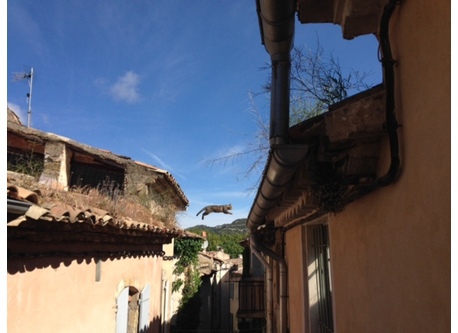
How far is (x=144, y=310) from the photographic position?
7707mm

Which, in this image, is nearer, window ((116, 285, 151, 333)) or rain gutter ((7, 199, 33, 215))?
rain gutter ((7, 199, 33, 215))

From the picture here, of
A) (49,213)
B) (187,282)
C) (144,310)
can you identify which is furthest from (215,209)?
(49,213)

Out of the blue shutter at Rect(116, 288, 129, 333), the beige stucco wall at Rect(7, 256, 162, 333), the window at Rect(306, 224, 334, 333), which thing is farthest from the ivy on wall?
the window at Rect(306, 224, 334, 333)

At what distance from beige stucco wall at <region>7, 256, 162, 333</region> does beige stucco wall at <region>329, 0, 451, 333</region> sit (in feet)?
10.1

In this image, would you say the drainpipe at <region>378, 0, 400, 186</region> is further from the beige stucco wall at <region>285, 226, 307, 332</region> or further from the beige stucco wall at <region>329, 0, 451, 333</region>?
the beige stucco wall at <region>285, 226, 307, 332</region>

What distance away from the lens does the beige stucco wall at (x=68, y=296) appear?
11.1ft

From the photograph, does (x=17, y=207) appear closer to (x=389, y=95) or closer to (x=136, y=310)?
(x=389, y=95)

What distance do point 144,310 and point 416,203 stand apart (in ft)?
23.2

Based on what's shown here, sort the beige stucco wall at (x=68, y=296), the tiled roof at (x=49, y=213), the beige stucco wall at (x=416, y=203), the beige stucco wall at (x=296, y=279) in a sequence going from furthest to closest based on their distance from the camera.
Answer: the beige stucco wall at (x=296, y=279) → the beige stucco wall at (x=68, y=296) → the tiled roof at (x=49, y=213) → the beige stucco wall at (x=416, y=203)

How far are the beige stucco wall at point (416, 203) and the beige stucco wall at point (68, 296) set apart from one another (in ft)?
10.1

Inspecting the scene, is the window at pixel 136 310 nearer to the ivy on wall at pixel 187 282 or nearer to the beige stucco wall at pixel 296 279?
the beige stucco wall at pixel 296 279

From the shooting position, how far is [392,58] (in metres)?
2.28

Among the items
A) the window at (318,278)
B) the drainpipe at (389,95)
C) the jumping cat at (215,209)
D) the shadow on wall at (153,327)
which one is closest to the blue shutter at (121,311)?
the shadow on wall at (153,327)

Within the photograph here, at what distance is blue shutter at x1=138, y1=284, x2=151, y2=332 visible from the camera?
24.6 feet
